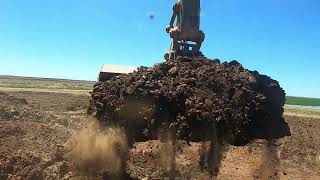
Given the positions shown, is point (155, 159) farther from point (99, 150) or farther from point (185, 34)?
point (185, 34)

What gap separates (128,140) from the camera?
529 inches

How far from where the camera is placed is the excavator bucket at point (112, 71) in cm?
1433

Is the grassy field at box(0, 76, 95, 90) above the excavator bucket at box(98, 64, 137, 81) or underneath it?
underneath

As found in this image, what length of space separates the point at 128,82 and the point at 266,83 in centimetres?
343

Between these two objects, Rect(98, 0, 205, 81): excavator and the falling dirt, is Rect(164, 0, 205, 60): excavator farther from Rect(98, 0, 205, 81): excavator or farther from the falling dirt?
the falling dirt

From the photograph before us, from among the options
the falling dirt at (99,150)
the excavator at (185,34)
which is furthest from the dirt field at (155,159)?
the excavator at (185,34)

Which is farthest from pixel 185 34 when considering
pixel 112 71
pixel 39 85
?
pixel 39 85

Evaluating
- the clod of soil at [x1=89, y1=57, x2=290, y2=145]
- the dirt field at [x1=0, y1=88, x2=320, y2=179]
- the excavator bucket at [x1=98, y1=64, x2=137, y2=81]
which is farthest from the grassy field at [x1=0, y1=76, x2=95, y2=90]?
the clod of soil at [x1=89, y1=57, x2=290, y2=145]

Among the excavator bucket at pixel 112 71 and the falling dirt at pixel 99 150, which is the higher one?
the excavator bucket at pixel 112 71

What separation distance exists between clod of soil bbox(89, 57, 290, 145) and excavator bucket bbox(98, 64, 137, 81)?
1.03 metres

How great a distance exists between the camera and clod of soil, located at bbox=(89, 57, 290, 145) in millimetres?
11867

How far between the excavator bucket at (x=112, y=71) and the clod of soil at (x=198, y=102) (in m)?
1.03

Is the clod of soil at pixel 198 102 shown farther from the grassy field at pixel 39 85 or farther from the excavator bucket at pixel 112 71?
the grassy field at pixel 39 85

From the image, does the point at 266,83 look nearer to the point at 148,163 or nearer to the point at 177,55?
the point at 177,55
